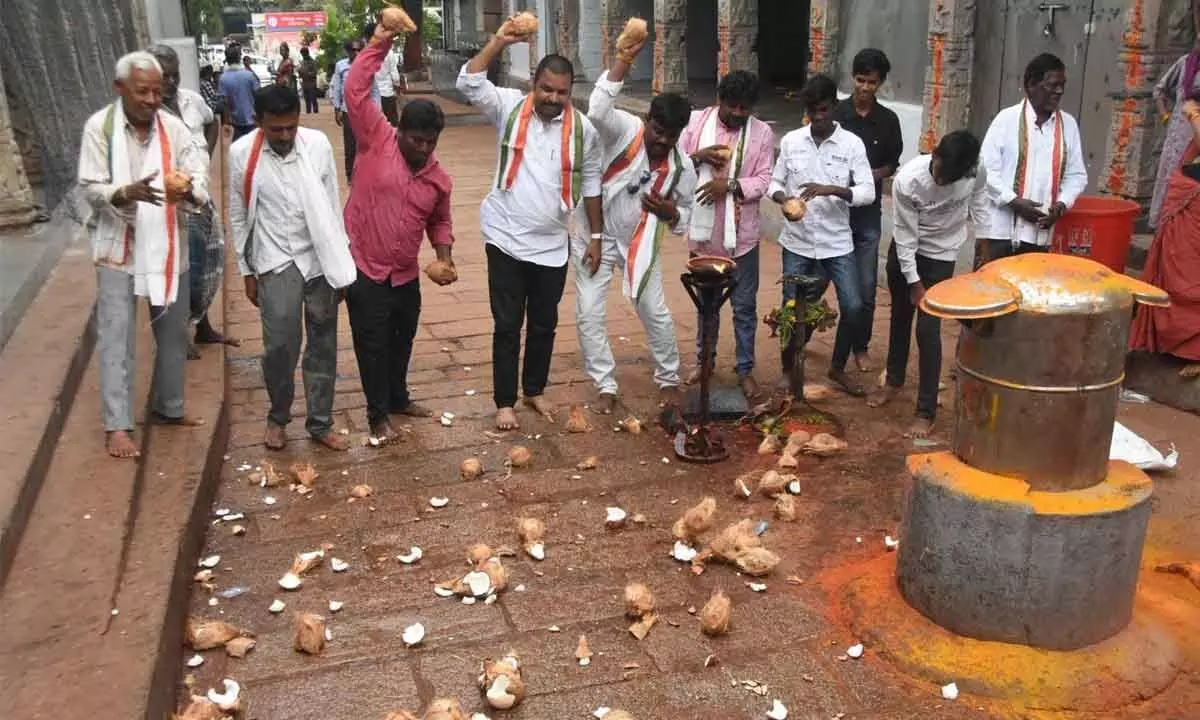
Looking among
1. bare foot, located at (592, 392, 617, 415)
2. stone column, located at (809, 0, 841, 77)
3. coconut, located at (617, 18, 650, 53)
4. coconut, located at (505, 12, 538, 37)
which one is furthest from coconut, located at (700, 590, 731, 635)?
stone column, located at (809, 0, 841, 77)

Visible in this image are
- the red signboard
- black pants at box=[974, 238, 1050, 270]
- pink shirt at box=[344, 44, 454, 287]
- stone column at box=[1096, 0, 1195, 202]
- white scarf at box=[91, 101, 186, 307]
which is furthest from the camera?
the red signboard

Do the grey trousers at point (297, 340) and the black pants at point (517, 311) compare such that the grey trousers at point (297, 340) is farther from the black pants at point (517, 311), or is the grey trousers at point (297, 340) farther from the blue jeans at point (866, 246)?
the blue jeans at point (866, 246)

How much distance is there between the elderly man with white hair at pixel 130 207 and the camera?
13.6ft

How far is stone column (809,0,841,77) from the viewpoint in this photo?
10.9m

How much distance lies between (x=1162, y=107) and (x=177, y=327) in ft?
18.1

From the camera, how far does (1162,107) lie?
6277 millimetres

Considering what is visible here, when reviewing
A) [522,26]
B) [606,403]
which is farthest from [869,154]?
[522,26]

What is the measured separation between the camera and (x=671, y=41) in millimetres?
14922

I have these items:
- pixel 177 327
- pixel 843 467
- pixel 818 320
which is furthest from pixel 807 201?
pixel 177 327

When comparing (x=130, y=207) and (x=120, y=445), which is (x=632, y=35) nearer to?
(x=130, y=207)

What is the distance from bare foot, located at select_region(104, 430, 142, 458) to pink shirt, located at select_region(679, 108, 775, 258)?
2814 millimetres

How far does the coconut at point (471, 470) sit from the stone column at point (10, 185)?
382cm

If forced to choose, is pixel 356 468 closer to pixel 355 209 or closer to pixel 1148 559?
pixel 355 209

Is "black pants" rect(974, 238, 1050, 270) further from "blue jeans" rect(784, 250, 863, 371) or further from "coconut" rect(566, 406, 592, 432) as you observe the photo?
"coconut" rect(566, 406, 592, 432)
